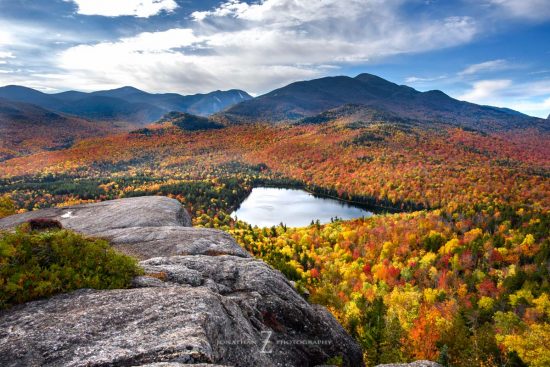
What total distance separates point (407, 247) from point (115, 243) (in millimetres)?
171028

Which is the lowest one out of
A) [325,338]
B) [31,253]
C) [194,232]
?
[325,338]

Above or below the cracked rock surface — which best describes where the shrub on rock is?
above

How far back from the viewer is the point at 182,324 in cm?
1423

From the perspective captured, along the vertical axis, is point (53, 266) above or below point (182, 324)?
above

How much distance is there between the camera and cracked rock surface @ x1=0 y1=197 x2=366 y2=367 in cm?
1253

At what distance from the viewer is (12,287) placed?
14.9 metres

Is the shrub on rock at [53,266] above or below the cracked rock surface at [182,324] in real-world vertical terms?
above

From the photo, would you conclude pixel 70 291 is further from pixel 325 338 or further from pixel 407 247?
pixel 407 247

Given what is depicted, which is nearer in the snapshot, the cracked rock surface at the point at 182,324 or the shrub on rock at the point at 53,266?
the cracked rock surface at the point at 182,324

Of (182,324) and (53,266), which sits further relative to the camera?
(53,266)

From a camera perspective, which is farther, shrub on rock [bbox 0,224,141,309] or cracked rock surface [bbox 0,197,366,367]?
shrub on rock [bbox 0,224,141,309]

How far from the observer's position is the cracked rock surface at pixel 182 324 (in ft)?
41.1

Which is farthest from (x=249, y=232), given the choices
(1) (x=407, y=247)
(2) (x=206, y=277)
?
(2) (x=206, y=277)

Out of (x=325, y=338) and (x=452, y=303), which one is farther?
(x=452, y=303)
